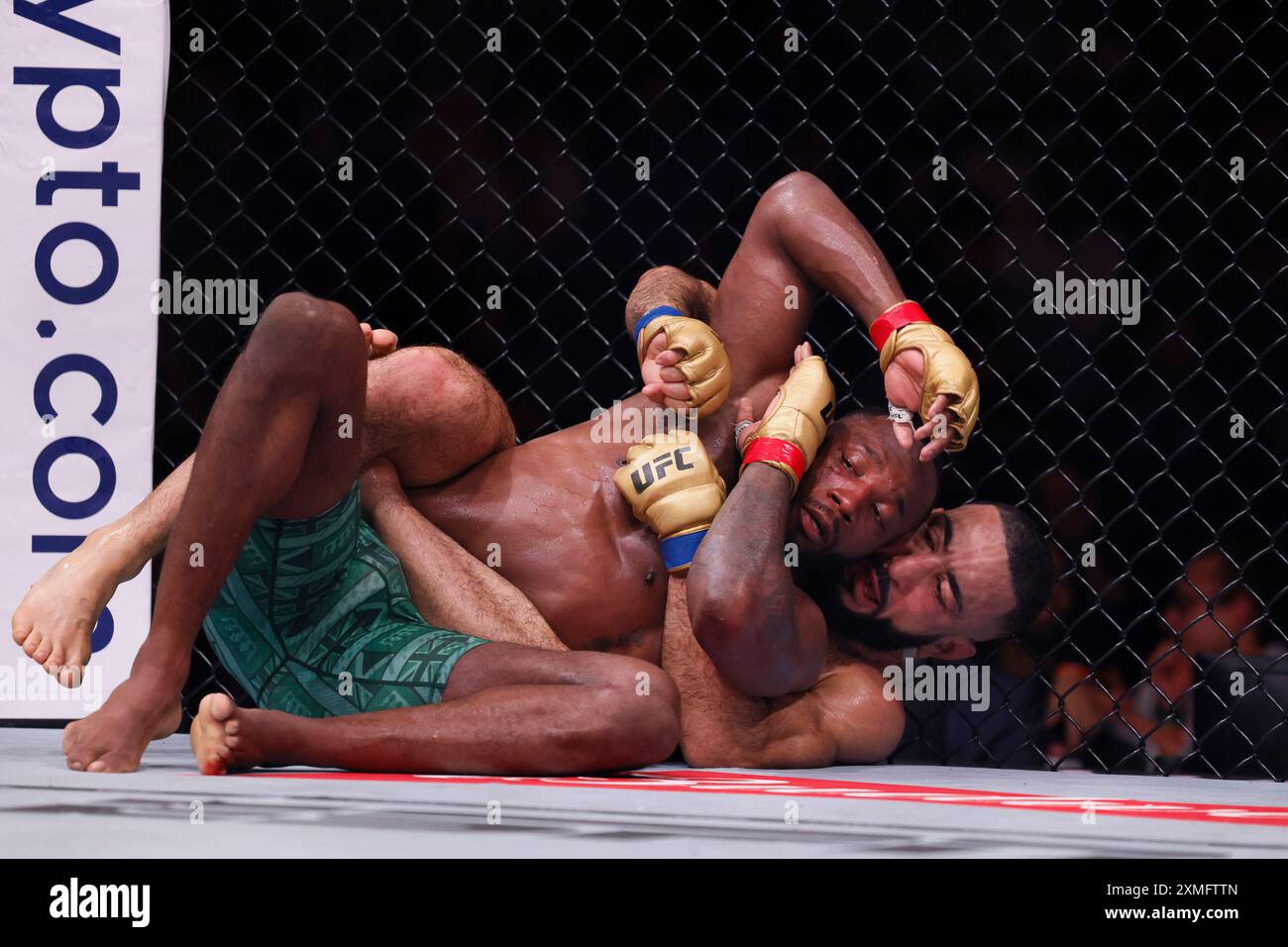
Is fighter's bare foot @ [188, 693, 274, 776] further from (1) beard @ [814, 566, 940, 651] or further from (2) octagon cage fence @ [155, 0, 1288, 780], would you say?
(2) octagon cage fence @ [155, 0, 1288, 780]

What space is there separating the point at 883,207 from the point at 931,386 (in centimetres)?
91

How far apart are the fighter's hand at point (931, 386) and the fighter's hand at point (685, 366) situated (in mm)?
240

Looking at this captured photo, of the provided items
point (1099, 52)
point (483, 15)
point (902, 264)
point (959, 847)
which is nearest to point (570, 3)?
point (483, 15)

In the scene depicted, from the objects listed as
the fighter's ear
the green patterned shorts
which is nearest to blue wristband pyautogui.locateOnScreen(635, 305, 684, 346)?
the green patterned shorts

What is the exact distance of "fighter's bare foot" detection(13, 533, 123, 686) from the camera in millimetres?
1543

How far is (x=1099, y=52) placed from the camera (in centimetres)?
256

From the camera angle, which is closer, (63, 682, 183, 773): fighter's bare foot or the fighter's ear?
(63, 682, 183, 773): fighter's bare foot

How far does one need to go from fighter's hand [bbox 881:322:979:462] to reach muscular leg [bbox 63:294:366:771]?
76 centimetres

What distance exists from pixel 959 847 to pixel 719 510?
0.78 metres

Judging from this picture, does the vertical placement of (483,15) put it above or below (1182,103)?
above

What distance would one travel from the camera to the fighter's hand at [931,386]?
1763 millimetres

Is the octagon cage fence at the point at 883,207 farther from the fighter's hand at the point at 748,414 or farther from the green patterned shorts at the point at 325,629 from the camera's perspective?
the green patterned shorts at the point at 325,629

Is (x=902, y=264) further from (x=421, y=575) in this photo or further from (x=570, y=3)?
(x=421, y=575)

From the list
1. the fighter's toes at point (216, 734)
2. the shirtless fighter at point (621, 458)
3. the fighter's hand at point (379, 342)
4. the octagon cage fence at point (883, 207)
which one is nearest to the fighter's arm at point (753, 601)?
the shirtless fighter at point (621, 458)
